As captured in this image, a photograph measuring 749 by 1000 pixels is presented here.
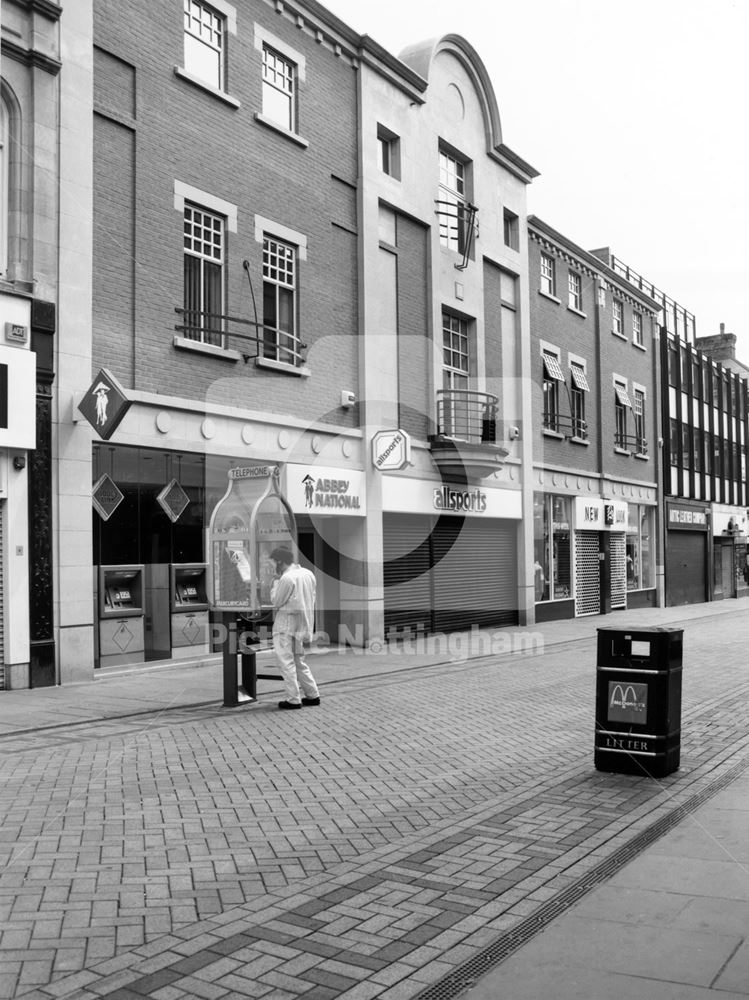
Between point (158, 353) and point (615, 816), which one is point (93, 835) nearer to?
point (615, 816)

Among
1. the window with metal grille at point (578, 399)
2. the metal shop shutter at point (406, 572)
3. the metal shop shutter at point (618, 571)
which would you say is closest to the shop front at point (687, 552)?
the metal shop shutter at point (618, 571)

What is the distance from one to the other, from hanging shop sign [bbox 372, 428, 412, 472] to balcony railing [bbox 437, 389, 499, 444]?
221 centimetres

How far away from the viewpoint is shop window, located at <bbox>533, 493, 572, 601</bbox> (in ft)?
85.4

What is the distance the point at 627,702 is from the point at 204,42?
13.3 meters

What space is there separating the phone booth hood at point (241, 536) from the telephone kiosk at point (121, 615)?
246 centimetres

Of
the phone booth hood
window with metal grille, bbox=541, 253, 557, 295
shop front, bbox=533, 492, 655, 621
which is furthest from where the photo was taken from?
window with metal grille, bbox=541, 253, 557, 295

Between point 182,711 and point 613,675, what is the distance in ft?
17.6

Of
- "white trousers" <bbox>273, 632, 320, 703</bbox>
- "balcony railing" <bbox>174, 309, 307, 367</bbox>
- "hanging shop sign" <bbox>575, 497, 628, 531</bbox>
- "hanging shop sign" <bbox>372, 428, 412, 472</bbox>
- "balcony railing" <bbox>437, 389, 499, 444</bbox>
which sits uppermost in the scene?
"balcony railing" <bbox>174, 309, 307, 367</bbox>

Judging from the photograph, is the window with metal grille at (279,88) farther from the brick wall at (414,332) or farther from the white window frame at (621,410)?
the white window frame at (621,410)

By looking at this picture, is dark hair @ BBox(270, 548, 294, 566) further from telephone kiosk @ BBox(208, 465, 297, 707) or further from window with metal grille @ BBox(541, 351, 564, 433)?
window with metal grille @ BBox(541, 351, 564, 433)

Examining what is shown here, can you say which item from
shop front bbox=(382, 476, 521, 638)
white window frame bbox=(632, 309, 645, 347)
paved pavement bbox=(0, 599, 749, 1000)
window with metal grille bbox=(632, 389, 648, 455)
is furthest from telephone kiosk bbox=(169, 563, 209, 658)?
white window frame bbox=(632, 309, 645, 347)

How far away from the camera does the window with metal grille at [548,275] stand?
27.5 meters

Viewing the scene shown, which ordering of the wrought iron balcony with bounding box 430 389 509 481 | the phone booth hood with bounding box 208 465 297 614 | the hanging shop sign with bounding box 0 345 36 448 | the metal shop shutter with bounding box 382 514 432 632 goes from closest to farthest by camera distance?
the phone booth hood with bounding box 208 465 297 614 < the hanging shop sign with bounding box 0 345 36 448 < the metal shop shutter with bounding box 382 514 432 632 < the wrought iron balcony with bounding box 430 389 509 481

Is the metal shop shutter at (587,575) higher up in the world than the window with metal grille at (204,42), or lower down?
lower down
